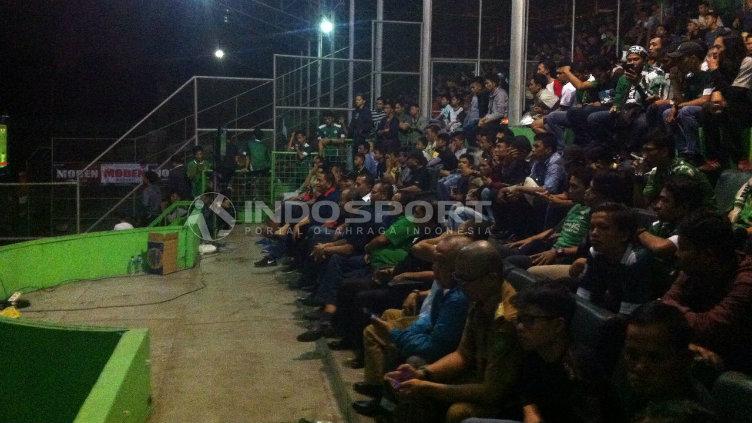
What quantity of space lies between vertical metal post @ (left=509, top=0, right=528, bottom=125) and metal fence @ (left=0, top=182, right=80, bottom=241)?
8.19 metres

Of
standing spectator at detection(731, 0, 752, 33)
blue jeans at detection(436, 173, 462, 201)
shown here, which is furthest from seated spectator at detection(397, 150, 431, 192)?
standing spectator at detection(731, 0, 752, 33)

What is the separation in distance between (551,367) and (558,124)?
6.04m

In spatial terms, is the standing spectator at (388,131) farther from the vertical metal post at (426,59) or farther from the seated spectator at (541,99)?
the seated spectator at (541,99)

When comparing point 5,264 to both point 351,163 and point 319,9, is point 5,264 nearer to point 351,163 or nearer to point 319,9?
point 351,163

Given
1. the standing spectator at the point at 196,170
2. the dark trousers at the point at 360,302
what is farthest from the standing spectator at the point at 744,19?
the standing spectator at the point at 196,170

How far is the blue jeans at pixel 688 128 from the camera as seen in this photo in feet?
21.2

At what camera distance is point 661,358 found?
2.73m

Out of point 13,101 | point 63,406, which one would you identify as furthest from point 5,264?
point 13,101

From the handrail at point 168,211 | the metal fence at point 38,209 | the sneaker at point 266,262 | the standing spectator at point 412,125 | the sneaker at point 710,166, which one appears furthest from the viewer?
the standing spectator at point 412,125

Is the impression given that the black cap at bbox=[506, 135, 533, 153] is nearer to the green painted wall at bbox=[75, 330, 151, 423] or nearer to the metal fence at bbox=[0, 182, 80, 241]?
the green painted wall at bbox=[75, 330, 151, 423]

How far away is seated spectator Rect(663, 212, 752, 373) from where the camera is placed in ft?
10.8

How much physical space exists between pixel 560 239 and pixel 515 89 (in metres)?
5.73

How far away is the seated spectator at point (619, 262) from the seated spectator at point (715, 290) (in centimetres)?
45

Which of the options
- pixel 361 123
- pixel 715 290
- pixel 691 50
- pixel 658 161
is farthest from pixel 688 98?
pixel 361 123
